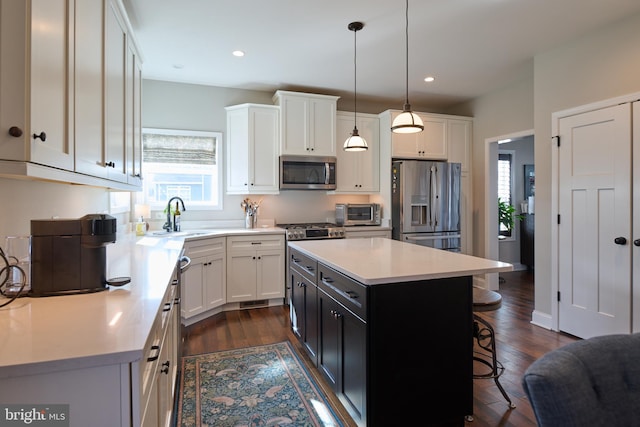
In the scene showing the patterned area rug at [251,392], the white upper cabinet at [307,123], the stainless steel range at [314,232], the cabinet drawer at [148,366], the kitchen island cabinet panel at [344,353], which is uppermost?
the white upper cabinet at [307,123]

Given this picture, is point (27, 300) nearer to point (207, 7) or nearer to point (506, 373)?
point (207, 7)

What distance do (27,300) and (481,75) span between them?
4.61 meters

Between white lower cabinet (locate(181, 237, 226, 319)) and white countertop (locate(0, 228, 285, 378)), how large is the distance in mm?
1814

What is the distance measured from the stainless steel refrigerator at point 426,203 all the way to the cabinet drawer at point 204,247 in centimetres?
225

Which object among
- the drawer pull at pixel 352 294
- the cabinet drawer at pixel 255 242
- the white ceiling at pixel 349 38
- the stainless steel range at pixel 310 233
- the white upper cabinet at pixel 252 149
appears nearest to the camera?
the drawer pull at pixel 352 294

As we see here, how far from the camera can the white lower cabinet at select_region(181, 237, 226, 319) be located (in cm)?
338

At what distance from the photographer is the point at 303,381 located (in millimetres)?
2400

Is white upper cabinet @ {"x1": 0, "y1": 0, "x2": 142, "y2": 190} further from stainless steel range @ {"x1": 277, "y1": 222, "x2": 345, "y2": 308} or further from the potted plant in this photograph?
the potted plant

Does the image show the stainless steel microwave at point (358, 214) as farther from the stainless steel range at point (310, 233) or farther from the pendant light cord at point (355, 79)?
the pendant light cord at point (355, 79)

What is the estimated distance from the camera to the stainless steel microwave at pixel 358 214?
15.0ft

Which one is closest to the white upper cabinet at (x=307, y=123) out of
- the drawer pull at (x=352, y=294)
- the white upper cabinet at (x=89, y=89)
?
the white upper cabinet at (x=89, y=89)

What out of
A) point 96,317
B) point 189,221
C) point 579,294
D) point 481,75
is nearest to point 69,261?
point 96,317

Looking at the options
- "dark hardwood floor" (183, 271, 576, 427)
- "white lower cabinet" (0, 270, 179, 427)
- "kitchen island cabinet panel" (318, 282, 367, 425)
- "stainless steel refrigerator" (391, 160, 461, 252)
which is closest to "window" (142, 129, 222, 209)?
"dark hardwood floor" (183, 271, 576, 427)

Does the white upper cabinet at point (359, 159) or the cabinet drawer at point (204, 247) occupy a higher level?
the white upper cabinet at point (359, 159)
